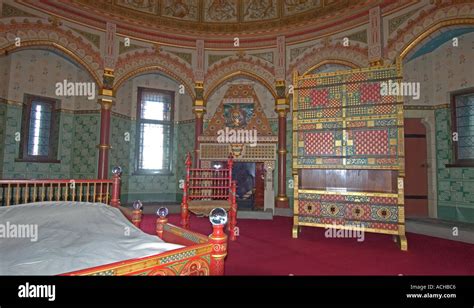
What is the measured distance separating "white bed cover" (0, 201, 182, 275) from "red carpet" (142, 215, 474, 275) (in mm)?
1542

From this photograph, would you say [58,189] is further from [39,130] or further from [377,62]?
[377,62]

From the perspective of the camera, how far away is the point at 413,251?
4.58 metres

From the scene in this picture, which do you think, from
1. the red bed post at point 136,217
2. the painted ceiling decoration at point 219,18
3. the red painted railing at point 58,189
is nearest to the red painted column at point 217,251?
the red bed post at point 136,217

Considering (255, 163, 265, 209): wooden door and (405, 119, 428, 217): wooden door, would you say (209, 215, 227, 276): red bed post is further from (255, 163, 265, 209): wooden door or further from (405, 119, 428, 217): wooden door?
(405, 119, 428, 217): wooden door

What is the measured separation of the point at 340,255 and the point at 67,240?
371 centimetres

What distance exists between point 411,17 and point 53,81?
394 inches

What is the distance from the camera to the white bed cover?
6.35ft

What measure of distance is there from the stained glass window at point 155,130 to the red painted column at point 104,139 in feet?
5.44

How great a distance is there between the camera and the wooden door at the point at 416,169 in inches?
295

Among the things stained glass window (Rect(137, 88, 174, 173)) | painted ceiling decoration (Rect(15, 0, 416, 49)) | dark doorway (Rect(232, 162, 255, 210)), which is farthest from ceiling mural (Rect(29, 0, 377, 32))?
dark doorway (Rect(232, 162, 255, 210))

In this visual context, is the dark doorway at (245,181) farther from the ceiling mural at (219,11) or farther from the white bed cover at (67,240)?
the white bed cover at (67,240)

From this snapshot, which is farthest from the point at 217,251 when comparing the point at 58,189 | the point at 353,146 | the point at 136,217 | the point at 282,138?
the point at 282,138
